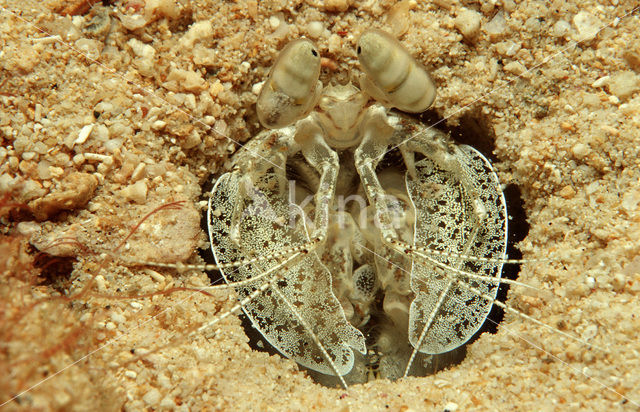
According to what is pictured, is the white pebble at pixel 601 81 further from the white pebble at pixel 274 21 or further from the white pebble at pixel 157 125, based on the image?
the white pebble at pixel 157 125

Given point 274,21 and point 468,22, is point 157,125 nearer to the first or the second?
point 274,21

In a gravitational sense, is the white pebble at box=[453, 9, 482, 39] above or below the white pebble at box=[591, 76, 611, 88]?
below

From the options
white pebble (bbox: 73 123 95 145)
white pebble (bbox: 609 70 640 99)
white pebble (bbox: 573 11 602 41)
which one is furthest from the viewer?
white pebble (bbox: 573 11 602 41)

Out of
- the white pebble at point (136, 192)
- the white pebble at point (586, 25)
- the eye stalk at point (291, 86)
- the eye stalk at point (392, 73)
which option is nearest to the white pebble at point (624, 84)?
the white pebble at point (586, 25)

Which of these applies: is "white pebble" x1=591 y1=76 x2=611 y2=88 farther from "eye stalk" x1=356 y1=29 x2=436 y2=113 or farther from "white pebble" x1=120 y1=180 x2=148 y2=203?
"white pebble" x1=120 y1=180 x2=148 y2=203

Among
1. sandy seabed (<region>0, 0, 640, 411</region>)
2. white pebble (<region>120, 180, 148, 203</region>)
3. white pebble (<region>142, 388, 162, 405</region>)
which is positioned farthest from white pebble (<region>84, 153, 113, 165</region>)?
white pebble (<region>142, 388, 162, 405</region>)

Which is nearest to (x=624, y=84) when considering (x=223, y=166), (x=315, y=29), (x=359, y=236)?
(x=359, y=236)
